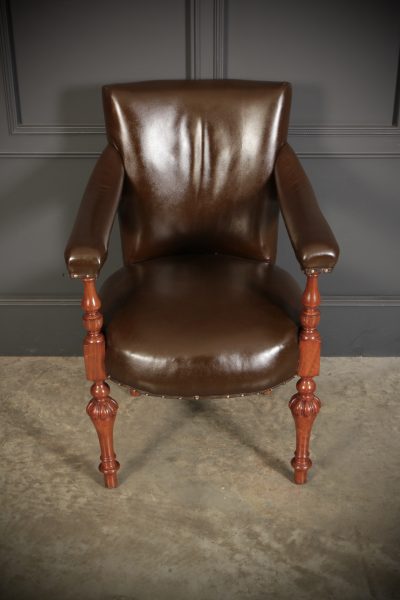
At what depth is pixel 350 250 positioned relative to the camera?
7.52ft

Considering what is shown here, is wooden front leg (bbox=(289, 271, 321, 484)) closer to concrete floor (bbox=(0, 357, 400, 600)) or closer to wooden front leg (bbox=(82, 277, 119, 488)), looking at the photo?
concrete floor (bbox=(0, 357, 400, 600))

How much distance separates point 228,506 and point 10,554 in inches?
22.1

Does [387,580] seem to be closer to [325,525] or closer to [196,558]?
[325,525]

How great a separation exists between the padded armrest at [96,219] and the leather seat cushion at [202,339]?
0.18 meters

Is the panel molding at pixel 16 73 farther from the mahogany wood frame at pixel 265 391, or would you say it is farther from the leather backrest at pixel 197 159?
the mahogany wood frame at pixel 265 391

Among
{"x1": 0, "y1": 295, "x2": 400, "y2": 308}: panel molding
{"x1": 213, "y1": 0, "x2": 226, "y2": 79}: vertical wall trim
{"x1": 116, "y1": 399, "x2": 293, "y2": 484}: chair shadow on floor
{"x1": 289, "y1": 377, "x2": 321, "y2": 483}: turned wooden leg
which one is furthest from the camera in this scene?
{"x1": 0, "y1": 295, "x2": 400, "y2": 308}: panel molding

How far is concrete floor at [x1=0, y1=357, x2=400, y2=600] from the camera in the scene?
147cm

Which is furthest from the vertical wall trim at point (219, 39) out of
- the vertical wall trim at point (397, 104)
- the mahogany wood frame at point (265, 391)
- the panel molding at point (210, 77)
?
the mahogany wood frame at point (265, 391)

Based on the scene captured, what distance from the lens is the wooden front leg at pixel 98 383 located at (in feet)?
5.04

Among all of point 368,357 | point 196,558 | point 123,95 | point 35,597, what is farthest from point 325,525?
point 123,95

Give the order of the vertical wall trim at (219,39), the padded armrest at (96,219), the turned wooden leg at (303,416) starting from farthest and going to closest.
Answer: the vertical wall trim at (219,39) → the turned wooden leg at (303,416) → the padded armrest at (96,219)

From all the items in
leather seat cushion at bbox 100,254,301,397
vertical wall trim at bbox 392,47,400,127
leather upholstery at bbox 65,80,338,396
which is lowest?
leather seat cushion at bbox 100,254,301,397

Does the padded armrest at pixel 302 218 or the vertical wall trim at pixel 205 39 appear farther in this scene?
the vertical wall trim at pixel 205 39

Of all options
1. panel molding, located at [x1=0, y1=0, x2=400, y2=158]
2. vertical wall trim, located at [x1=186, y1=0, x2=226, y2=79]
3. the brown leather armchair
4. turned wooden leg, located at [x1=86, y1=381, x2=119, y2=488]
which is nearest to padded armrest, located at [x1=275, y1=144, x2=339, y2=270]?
the brown leather armchair
